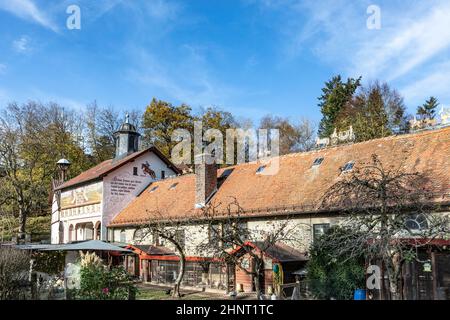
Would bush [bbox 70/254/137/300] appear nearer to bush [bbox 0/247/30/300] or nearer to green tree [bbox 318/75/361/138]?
bush [bbox 0/247/30/300]

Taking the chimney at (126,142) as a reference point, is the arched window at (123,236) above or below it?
below

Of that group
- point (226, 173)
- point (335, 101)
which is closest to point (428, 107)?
point (335, 101)

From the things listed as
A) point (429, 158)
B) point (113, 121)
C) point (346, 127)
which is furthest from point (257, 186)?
point (113, 121)

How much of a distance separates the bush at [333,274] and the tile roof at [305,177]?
329cm

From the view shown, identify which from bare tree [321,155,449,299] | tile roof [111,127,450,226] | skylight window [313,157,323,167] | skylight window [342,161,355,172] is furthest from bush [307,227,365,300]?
skylight window [313,157,323,167]

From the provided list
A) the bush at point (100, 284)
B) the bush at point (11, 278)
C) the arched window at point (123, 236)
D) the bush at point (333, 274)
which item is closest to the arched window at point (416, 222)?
the bush at point (333, 274)

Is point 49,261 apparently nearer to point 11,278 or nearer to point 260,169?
point 11,278

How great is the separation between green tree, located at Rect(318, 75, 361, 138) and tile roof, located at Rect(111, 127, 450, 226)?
2332 cm

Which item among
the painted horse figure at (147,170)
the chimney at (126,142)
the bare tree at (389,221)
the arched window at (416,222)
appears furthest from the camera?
the chimney at (126,142)

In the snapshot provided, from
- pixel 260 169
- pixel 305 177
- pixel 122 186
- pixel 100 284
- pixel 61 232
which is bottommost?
pixel 100 284

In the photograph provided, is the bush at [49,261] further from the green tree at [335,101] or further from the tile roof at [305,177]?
the green tree at [335,101]

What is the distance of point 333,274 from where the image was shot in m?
16.7

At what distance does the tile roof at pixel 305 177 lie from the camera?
64.7 feet

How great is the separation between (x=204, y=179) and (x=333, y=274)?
1237 cm
